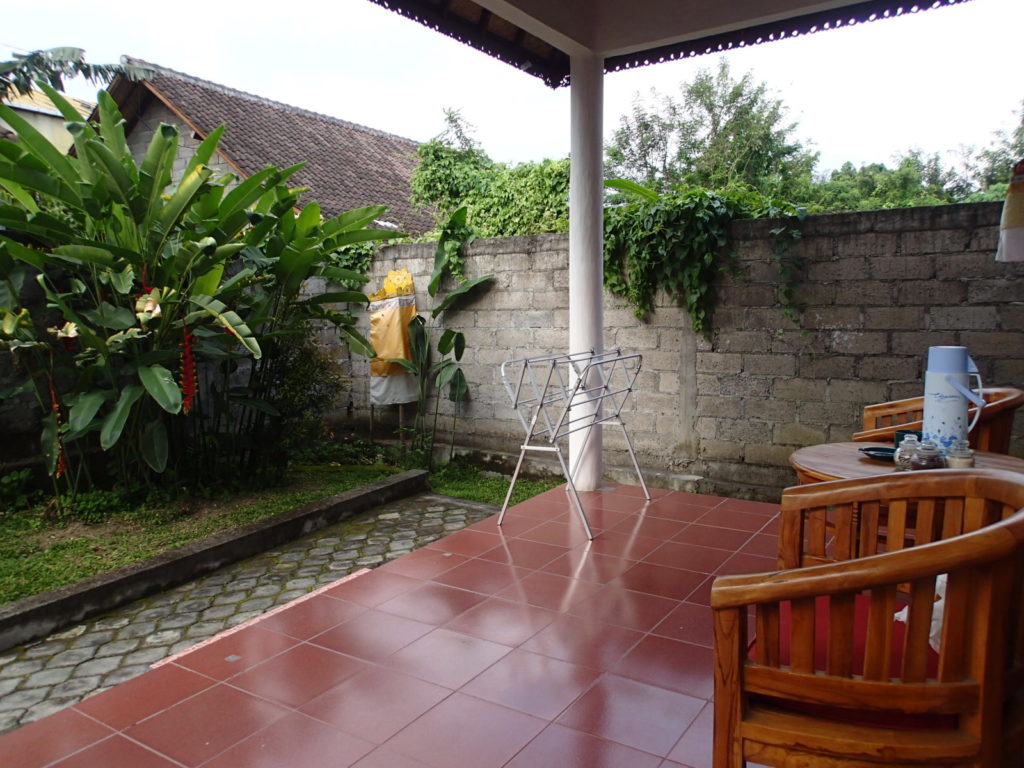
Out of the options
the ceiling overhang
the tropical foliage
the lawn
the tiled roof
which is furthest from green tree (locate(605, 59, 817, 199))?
the tropical foliage

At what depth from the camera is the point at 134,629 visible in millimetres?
3131

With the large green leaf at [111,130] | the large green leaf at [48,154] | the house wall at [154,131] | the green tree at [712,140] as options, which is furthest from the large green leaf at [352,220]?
the green tree at [712,140]

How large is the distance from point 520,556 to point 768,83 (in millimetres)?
15558

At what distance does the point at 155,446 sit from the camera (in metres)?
4.10

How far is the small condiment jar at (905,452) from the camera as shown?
2.22 meters

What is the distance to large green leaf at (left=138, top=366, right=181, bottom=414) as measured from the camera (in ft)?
12.1

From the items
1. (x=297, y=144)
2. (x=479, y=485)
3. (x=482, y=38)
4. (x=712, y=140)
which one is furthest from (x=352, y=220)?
(x=712, y=140)

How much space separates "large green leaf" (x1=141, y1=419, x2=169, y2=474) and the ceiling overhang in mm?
2774

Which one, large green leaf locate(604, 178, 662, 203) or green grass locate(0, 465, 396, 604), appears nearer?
green grass locate(0, 465, 396, 604)

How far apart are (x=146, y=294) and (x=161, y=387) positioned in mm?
597

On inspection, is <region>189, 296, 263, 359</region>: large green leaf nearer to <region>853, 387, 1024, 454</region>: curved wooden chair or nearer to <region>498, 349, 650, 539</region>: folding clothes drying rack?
<region>498, 349, 650, 539</region>: folding clothes drying rack

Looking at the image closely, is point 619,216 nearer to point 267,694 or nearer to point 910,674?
point 267,694

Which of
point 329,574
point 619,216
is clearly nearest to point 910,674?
point 329,574

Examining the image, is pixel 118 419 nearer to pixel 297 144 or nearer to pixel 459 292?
pixel 459 292
